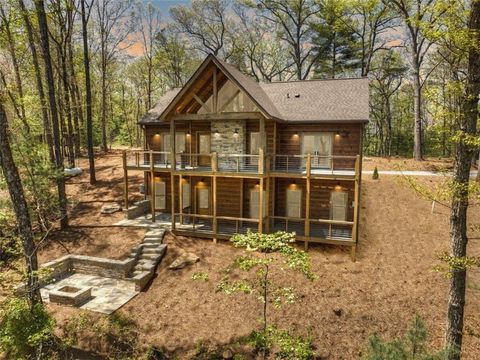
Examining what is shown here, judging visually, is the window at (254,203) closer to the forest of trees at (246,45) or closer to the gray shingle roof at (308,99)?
the gray shingle roof at (308,99)

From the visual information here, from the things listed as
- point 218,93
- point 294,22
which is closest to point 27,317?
point 218,93

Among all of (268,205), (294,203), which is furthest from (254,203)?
(294,203)

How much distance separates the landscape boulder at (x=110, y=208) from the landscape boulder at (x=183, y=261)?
7.09 m

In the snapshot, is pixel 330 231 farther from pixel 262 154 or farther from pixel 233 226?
pixel 233 226

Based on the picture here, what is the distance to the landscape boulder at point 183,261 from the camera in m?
13.9

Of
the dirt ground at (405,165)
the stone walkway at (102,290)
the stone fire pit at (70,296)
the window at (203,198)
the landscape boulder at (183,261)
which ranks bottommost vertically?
the stone walkway at (102,290)

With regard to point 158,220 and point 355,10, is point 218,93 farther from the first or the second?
point 355,10

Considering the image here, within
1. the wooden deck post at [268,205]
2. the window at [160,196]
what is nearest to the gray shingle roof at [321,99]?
the wooden deck post at [268,205]

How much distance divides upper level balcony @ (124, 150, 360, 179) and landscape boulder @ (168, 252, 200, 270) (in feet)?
14.5

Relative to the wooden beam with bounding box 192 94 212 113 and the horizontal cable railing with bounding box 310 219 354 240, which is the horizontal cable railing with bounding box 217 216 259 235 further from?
the wooden beam with bounding box 192 94 212 113

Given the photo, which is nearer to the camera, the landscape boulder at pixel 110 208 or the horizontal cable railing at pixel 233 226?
the horizontal cable railing at pixel 233 226

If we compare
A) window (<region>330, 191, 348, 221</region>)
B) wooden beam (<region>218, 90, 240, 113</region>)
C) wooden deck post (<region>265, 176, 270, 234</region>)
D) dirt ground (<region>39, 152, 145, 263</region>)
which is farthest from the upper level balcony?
dirt ground (<region>39, 152, 145, 263</region>)

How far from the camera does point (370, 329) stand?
10.4 metres

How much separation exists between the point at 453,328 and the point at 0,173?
2160 cm
